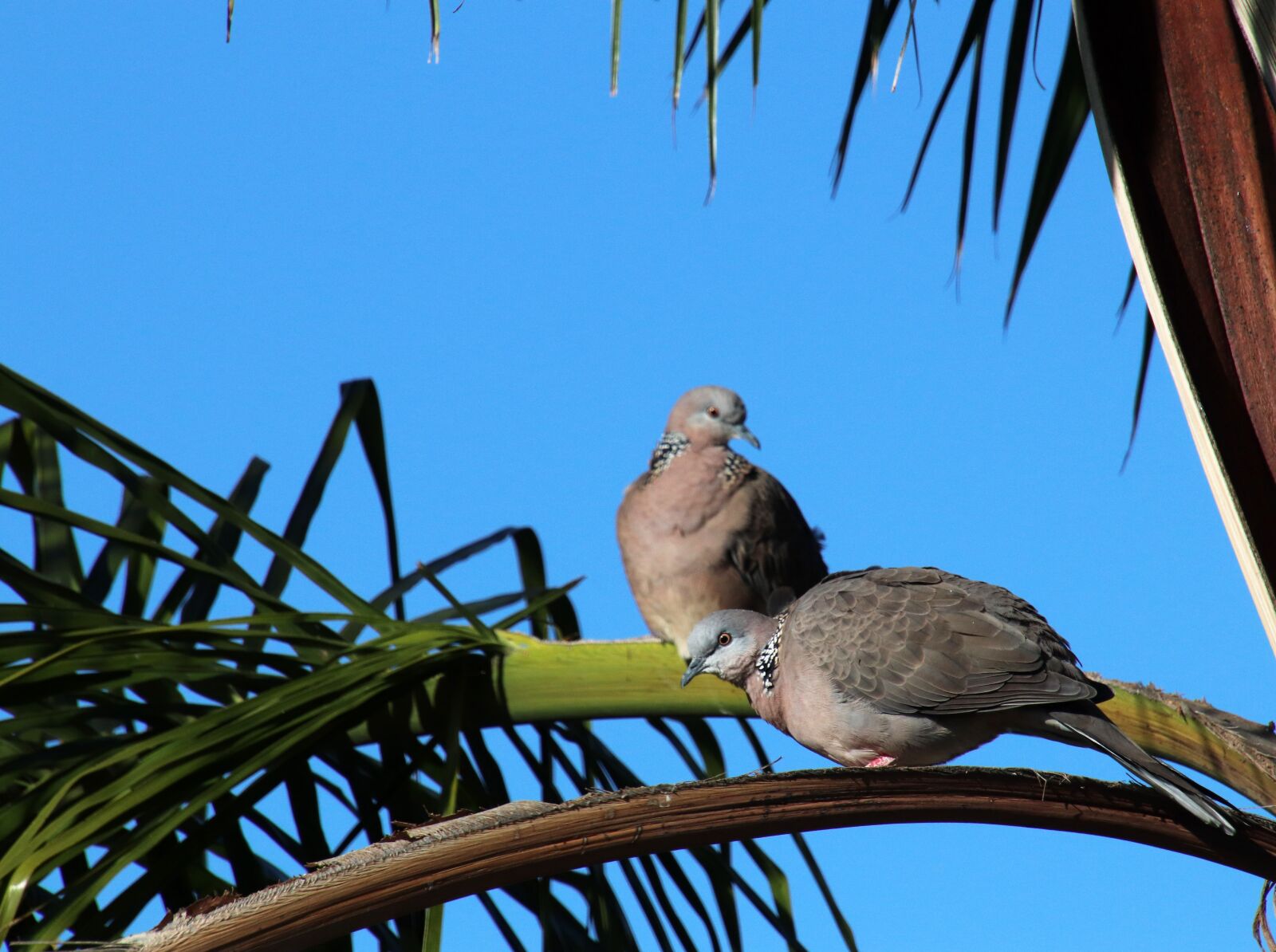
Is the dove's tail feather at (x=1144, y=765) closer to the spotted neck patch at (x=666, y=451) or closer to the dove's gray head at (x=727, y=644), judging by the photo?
the dove's gray head at (x=727, y=644)

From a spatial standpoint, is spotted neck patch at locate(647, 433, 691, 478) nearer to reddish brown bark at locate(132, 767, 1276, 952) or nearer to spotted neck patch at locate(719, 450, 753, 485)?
spotted neck patch at locate(719, 450, 753, 485)

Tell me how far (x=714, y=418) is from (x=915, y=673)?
1.23 metres

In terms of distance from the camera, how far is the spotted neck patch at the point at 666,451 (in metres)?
3.54

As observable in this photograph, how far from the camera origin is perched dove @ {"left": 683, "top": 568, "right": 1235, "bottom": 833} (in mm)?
2338

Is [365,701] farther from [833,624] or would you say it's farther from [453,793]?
[833,624]

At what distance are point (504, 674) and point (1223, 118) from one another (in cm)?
191

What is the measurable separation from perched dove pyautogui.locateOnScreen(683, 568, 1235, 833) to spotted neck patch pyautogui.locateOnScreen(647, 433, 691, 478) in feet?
2.76

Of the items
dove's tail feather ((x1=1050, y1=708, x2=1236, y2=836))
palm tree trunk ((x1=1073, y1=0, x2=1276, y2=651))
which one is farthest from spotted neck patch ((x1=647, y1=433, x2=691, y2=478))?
palm tree trunk ((x1=1073, y1=0, x2=1276, y2=651))

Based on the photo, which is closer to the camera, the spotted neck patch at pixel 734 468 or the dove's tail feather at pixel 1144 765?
the dove's tail feather at pixel 1144 765

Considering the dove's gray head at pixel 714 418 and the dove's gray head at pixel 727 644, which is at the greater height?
the dove's gray head at pixel 714 418

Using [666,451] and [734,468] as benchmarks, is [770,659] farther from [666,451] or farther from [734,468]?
[666,451]

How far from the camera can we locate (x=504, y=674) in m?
3.06

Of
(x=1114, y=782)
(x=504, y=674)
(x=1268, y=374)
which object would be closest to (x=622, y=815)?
(x=1114, y=782)

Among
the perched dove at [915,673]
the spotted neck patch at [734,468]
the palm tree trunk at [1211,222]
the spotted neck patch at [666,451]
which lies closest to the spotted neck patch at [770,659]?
the perched dove at [915,673]
